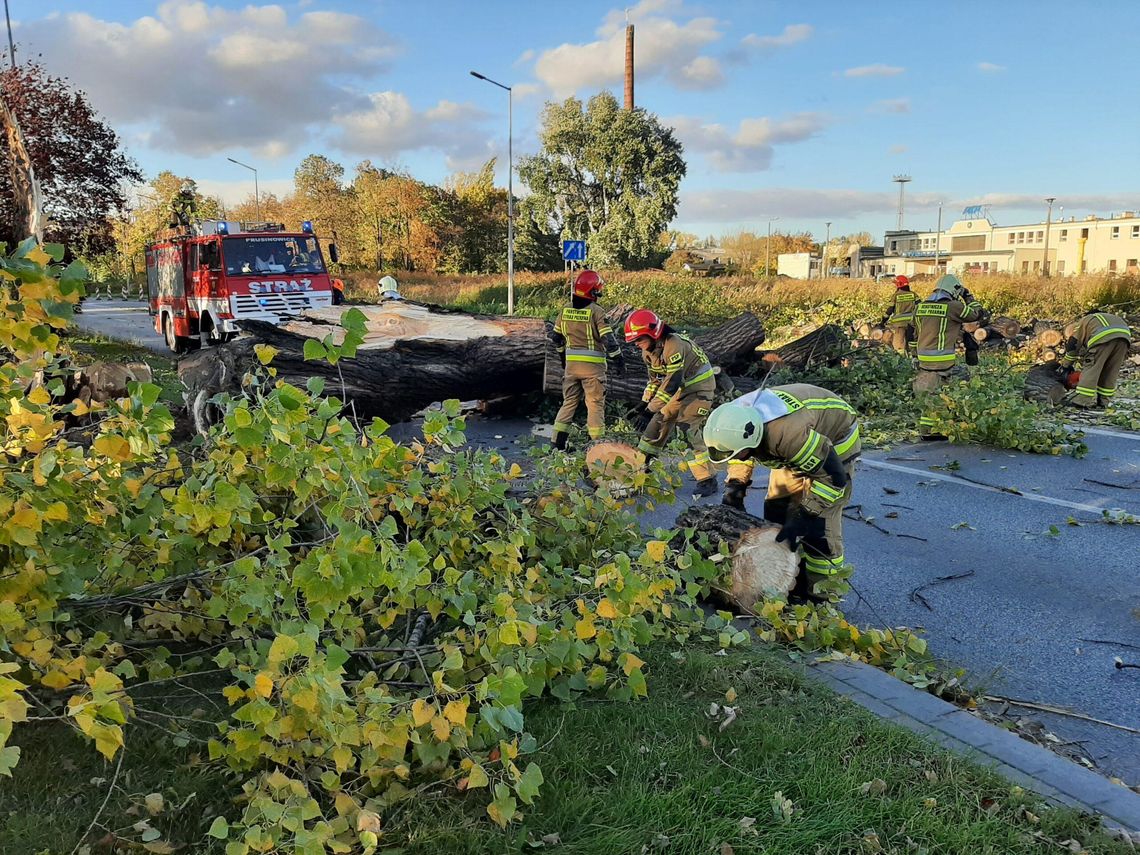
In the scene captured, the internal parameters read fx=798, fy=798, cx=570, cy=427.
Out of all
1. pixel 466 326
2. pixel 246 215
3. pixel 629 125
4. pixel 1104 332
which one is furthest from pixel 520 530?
pixel 246 215

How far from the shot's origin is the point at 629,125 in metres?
39.1

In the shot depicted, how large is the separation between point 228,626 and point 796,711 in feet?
7.54

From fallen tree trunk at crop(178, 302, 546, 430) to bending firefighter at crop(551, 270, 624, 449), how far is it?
1.16 meters

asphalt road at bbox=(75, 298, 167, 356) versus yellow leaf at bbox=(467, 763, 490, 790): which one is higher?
asphalt road at bbox=(75, 298, 167, 356)

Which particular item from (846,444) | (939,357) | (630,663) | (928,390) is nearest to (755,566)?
(846,444)

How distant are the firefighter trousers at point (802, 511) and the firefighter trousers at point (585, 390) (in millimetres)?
3288

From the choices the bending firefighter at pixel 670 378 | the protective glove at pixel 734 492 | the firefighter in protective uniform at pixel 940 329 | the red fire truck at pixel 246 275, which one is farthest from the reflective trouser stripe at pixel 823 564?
the red fire truck at pixel 246 275

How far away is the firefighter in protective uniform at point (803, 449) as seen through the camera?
407cm

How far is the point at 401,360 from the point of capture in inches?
336

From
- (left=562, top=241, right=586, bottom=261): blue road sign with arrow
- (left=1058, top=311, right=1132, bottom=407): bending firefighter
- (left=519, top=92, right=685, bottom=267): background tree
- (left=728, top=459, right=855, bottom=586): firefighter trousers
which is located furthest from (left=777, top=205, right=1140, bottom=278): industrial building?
(left=728, top=459, right=855, bottom=586): firefighter trousers

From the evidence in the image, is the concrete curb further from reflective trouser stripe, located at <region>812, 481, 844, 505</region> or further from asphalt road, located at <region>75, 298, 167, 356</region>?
asphalt road, located at <region>75, 298, 167, 356</region>

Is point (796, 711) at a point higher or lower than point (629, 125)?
lower

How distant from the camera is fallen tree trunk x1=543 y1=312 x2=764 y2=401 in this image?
916 centimetres

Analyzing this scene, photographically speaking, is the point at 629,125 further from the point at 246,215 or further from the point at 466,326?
the point at 466,326
